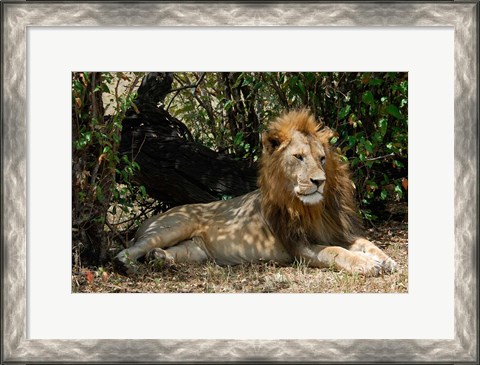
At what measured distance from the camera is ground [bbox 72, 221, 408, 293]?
614cm

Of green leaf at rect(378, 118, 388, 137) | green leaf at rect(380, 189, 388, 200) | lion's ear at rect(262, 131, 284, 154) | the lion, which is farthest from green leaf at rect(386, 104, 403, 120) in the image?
lion's ear at rect(262, 131, 284, 154)

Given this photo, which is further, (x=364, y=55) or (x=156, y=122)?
(x=156, y=122)

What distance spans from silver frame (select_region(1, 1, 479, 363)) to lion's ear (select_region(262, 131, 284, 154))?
5.94 feet

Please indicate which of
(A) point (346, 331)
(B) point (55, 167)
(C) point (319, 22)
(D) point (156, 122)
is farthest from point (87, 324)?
(D) point (156, 122)

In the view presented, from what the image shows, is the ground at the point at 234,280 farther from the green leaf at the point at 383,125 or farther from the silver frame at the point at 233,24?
the green leaf at the point at 383,125

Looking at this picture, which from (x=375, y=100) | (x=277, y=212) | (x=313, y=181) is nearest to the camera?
(x=313, y=181)

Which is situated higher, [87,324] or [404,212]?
[404,212]

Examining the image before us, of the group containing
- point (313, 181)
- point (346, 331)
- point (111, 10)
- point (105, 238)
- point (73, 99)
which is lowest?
point (346, 331)

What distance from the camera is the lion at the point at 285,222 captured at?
21.8ft

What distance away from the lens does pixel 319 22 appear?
5.14m

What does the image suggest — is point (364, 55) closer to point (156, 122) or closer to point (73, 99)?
point (73, 99)

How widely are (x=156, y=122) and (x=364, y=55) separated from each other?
303cm

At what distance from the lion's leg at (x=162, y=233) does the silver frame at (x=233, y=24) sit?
5.61ft

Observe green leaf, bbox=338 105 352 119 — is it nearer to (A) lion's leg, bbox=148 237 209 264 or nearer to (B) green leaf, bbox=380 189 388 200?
(B) green leaf, bbox=380 189 388 200
